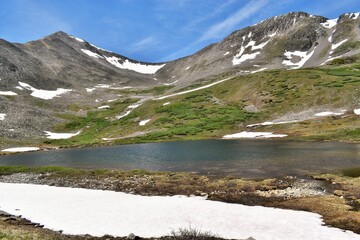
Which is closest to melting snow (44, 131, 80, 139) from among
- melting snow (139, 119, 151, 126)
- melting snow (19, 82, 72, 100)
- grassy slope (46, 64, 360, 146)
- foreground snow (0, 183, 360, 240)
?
grassy slope (46, 64, 360, 146)

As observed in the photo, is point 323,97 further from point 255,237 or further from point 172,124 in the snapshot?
point 255,237

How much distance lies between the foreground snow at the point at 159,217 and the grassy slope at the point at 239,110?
2432 inches

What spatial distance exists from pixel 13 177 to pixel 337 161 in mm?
48750

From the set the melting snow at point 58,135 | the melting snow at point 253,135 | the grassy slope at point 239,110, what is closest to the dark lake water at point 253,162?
the grassy slope at point 239,110

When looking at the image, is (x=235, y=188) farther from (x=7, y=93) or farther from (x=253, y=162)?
(x=7, y=93)

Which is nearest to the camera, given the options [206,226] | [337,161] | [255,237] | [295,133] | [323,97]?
[255,237]

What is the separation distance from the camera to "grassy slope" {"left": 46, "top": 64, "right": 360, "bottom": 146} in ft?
327

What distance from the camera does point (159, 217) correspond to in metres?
23.0

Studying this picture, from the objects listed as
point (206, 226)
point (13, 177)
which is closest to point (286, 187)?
point (206, 226)

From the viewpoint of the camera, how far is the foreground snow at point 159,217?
19609mm

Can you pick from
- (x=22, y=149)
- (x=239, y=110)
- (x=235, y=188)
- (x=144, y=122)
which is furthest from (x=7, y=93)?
(x=235, y=188)

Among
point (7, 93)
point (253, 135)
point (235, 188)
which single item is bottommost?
point (235, 188)

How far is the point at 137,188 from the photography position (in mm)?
35219

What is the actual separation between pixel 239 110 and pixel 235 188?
10296 cm
